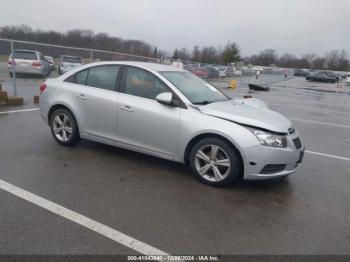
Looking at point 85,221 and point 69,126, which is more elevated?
point 69,126

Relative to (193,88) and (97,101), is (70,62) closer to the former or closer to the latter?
(97,101)

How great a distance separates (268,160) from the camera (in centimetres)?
404

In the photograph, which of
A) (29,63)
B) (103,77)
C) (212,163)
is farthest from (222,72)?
(212,163)

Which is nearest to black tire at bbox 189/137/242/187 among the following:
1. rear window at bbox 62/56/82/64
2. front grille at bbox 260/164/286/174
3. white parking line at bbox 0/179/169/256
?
front grille at bbox 260/164/286/174

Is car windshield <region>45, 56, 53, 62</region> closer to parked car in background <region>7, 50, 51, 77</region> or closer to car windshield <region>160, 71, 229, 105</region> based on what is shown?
parked car in background <region>7, 50, 51, 77</region>

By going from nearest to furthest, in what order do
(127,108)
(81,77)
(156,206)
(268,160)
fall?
(156,206) < (268,160) < (127,108) < (81,77)

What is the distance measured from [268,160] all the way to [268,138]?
285 mm

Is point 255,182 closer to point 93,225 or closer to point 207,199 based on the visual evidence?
point 207,199

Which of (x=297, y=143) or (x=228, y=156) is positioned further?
(x=297, y=143)

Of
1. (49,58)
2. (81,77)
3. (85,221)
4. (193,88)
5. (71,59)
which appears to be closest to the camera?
(85,221)

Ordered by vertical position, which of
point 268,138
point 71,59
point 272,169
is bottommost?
point 272,169

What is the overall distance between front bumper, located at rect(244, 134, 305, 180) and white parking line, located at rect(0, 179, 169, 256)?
177 centimetres

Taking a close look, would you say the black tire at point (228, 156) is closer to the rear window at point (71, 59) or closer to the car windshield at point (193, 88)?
the car windshield at point (193, 88)

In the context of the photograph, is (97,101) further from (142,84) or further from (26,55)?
(26,55)
